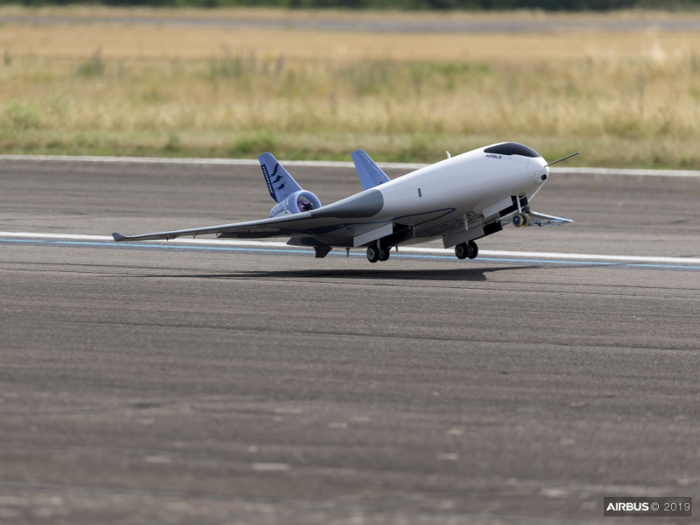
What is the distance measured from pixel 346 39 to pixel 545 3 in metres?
43.8

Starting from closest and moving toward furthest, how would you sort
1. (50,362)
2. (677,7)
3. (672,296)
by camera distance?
(50,362) < (672,296) < (677,7)

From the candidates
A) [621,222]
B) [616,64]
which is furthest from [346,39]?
[621,222]

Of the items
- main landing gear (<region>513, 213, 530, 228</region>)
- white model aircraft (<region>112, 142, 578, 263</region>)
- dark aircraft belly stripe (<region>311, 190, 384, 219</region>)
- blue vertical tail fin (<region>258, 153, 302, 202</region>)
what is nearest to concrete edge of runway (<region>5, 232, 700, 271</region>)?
white model aircraft (<region>112, 142, 578, 263</region>)

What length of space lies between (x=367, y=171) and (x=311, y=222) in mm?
1188

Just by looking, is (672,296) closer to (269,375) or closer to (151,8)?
(269,375)

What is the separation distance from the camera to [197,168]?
2912 centimetres

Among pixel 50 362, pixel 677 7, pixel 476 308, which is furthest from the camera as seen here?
pixel 677 7

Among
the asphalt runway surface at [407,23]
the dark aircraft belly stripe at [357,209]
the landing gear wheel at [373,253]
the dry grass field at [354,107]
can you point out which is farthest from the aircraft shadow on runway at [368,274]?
the asphalt runway surface at [407,23]

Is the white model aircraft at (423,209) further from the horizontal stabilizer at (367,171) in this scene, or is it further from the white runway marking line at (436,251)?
the white runway marking line at (436,251)

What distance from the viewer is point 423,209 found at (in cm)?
1448

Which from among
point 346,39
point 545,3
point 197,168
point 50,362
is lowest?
point 50,362

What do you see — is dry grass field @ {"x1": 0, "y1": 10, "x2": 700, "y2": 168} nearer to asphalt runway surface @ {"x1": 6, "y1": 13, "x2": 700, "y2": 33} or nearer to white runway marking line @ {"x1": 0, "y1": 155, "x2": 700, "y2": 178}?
white runway marking line @ {"x1": 0, "y1": 155, "x2": 700, "y2": 178}

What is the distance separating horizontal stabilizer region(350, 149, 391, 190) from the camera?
1526 centimetres

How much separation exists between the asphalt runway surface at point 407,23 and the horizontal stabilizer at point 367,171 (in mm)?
72780
